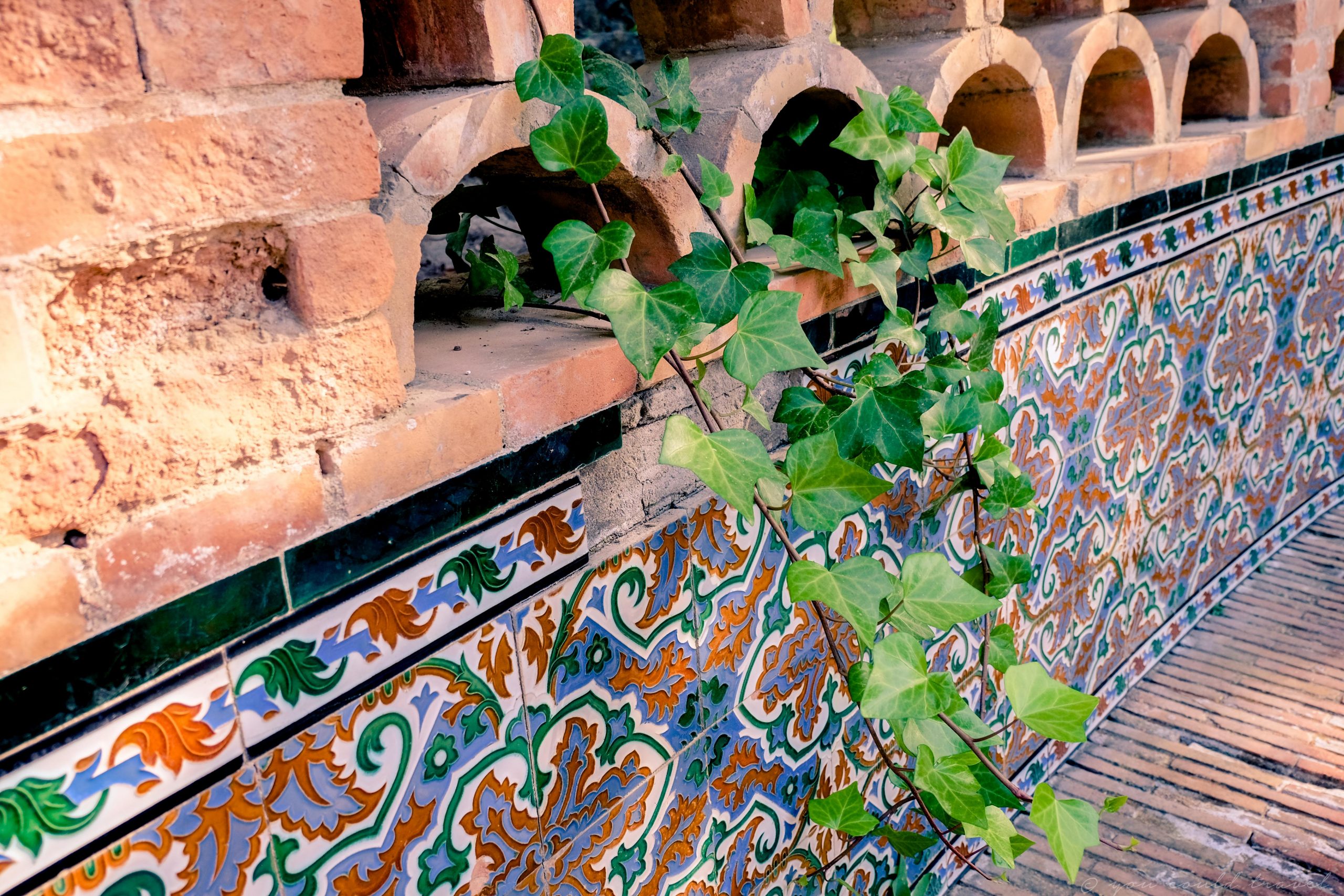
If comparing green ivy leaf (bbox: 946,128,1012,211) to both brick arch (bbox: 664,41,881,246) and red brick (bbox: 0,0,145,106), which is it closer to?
brick arch (bbox: 664,41,881,246)

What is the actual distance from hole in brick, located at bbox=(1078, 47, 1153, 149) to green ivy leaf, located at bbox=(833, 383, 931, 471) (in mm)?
1245

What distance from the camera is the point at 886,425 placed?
1.36m

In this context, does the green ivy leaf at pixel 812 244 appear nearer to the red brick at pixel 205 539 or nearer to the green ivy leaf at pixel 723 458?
the green ivy leaf at pixel 723 458

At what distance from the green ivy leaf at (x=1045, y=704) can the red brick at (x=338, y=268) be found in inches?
35.5

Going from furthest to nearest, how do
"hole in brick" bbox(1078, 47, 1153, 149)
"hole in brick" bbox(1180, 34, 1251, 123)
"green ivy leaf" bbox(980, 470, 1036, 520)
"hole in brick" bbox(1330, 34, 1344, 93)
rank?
"hole in brick" bbox(1330, 34, 1344, 93)
"hole in brick" bbox(1180, 34, 1251, 123)
"hole in brick" bbox(1078, 47, 1153, 149)
"green ivy leaf" bbox(980, 470, 1036, 520)

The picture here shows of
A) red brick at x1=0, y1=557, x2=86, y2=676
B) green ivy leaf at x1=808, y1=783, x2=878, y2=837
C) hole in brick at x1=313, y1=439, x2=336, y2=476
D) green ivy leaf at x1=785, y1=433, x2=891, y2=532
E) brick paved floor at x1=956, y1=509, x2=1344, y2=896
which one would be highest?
hole in brick at x1=313, y1=439, x2=336, y2=476

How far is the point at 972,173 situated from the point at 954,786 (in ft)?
2.81

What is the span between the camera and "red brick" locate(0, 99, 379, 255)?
699 mm

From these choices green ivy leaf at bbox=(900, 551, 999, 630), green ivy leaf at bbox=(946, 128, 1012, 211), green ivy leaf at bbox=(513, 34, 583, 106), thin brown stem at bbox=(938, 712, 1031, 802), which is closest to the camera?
green ivy leaf at bbox=(513, 34, 583, 106)

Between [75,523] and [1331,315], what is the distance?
3.62 metres

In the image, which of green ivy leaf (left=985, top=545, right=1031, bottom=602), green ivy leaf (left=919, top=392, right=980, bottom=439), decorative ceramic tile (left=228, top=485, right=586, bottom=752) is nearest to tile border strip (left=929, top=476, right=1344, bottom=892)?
green ivy leaf (left=985, top=545, right=1031, bottom=602)

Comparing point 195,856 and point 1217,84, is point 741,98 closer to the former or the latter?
point 195,856

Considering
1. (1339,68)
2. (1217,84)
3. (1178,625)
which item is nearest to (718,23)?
(1217,84)

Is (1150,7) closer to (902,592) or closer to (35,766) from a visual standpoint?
(902,592)
